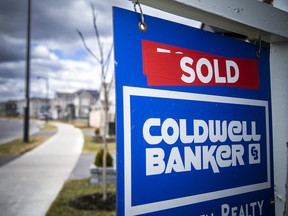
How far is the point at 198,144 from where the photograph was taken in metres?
1.18

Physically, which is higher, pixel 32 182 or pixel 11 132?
pixel 11 132

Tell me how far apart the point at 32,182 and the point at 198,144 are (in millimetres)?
6992

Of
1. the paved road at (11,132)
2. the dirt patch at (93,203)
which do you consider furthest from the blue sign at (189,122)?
the paved road at (11,132)

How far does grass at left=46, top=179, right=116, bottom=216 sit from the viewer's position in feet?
16.0

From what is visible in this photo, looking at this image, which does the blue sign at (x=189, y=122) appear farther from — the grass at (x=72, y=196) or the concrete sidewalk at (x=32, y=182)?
the concrete sidewalk at (x=32, y=182)

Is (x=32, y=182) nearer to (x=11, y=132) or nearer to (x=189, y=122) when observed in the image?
(x=189, y=122)

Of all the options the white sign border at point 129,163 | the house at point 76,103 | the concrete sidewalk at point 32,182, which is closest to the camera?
the white sign border at point 129,163

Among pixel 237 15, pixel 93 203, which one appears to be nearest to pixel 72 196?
pixel 93 203

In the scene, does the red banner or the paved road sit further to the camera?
the paved road

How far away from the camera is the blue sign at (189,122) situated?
102 centimetres

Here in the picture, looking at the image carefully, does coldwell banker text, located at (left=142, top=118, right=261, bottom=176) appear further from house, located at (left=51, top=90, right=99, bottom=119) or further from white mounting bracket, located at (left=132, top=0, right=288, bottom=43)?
house, located at (left=51, top=90, right=99, bottom=119)

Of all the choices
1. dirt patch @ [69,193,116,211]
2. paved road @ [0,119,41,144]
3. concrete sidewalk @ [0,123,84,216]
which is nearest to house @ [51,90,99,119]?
paved road @ [0,119,41,144]

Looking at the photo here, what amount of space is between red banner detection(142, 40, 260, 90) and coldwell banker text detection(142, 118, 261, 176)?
18 cm

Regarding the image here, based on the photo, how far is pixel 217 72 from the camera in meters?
1.28
